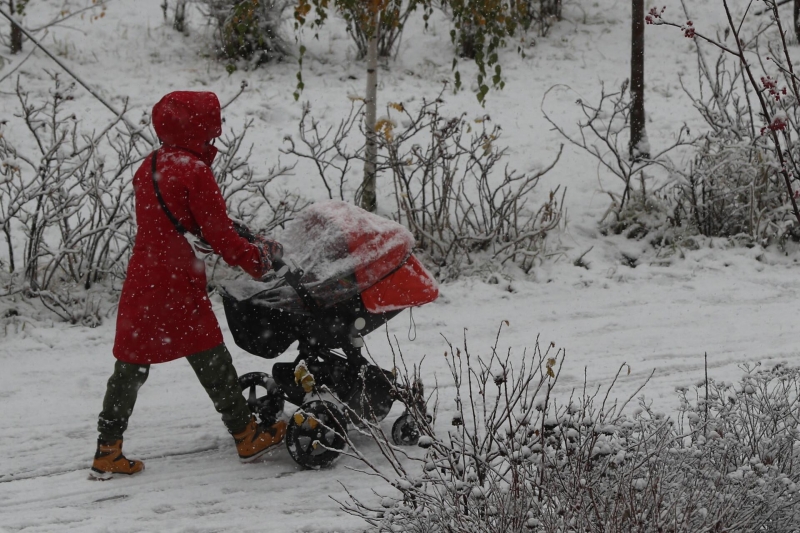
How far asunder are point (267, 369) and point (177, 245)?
179cm

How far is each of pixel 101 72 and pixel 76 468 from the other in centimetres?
700

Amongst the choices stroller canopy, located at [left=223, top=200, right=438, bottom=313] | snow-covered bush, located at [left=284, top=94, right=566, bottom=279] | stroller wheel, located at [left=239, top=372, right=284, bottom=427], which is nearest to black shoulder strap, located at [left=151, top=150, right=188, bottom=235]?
stroller canopy, located at [left=223, top=200, right=438, bottom=313]

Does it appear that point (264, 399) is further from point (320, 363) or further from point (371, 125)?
point (371, 125)

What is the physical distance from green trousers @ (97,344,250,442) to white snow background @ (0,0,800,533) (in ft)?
0.97

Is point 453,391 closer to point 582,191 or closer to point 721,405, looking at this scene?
point 721,405

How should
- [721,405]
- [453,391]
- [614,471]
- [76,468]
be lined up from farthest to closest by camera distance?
[453,391] → [76,468] → [721,405] → [614,471]

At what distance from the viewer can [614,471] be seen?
3086 millimetres

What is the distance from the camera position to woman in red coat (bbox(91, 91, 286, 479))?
3.65 metres

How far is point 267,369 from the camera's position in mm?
5375

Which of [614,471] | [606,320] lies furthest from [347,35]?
[614,471]

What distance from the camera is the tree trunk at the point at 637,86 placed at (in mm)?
7688

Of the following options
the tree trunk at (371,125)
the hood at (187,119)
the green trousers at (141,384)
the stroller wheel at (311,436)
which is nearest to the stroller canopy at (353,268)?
the green trousers at (141,384)

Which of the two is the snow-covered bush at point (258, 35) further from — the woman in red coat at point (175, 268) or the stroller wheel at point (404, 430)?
the stroller wheel at point (404, 430)

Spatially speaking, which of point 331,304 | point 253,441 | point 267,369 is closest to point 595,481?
point 331,304
